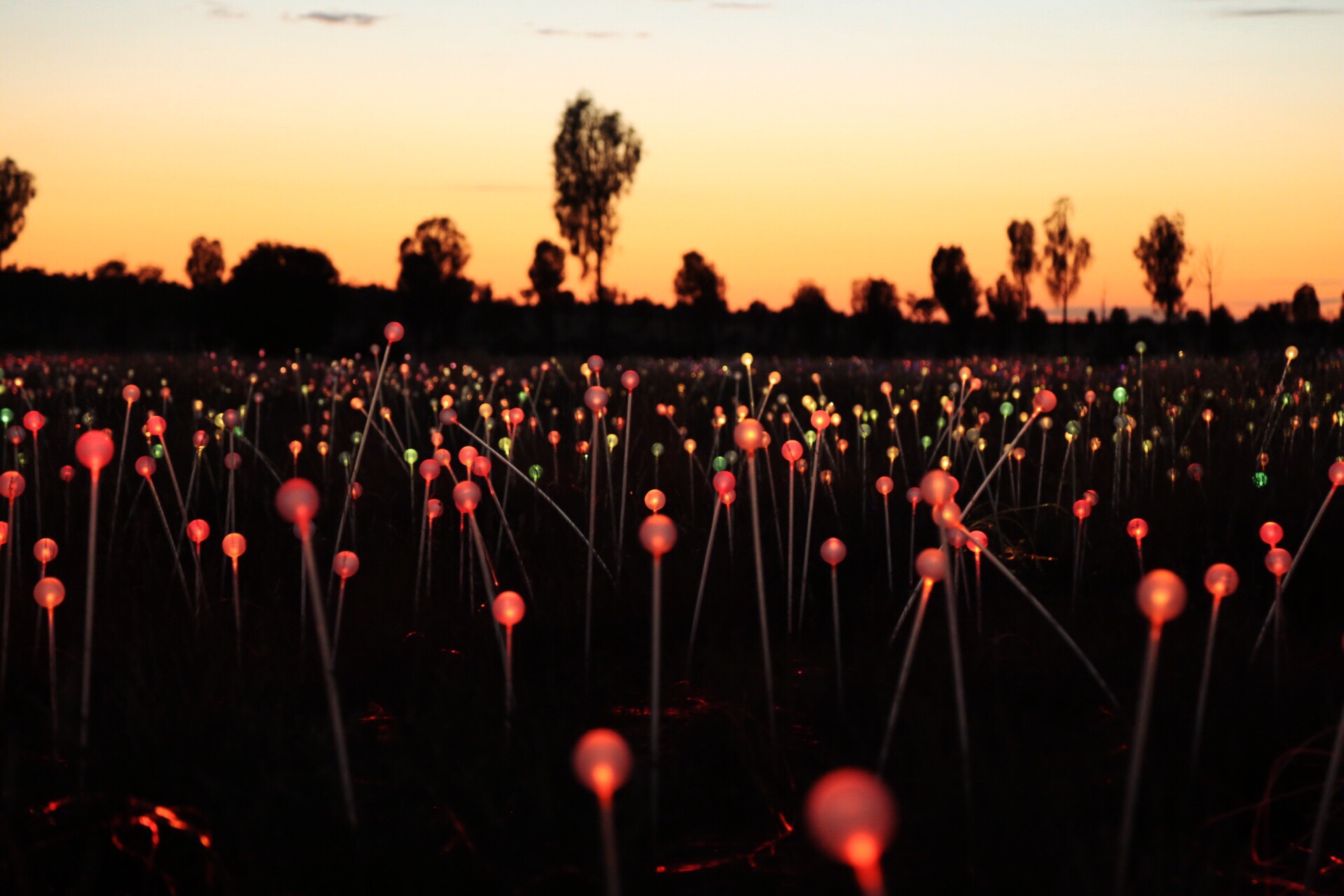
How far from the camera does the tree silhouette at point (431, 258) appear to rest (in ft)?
145

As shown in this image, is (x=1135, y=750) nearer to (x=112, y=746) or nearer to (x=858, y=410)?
(x=112, y=746)

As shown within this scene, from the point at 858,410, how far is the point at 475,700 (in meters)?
2.45

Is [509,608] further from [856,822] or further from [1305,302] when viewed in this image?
[1305,302]

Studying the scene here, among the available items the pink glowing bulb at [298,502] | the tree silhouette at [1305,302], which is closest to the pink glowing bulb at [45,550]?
the pink glowing bulb at [298,502]

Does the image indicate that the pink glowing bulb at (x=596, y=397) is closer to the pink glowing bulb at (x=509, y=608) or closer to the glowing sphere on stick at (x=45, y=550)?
the pink glowing bulb at (x=509, y=608)

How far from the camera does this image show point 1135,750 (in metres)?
1.16

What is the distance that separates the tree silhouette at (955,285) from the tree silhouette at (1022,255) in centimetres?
331

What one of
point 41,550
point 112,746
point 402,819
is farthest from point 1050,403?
point 41,550

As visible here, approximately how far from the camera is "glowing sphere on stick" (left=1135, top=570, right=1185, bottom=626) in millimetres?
1072

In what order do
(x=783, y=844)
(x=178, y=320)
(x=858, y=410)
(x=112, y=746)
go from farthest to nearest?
(x=178, y=320), (x=858, y=410), (x=112, y=746), (x=783, y=844)

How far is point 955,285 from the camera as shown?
2397 inches

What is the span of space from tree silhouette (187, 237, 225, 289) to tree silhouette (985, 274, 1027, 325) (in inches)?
1856

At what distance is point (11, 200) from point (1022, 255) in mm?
60777

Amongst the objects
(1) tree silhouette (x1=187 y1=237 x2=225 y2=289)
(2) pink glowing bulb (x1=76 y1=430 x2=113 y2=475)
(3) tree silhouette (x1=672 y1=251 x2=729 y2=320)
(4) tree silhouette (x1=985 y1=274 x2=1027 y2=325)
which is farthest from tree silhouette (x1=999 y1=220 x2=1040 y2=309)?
(2) pink glowing bulb (x1=76 y1=430 x2=113 y2=475)
